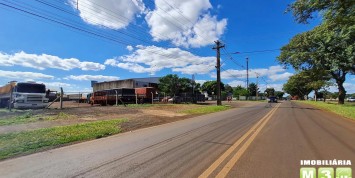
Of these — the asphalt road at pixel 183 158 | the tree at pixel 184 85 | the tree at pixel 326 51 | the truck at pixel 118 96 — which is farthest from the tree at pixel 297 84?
the asphalt road at pixel 183 158

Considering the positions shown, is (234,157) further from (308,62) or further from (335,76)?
(335,76)

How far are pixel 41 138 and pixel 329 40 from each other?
26147 millimetres

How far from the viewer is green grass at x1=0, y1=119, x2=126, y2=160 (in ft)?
26.7

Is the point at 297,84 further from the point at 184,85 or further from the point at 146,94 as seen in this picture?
the point at 146,94

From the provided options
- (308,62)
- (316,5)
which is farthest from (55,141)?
(308,62)

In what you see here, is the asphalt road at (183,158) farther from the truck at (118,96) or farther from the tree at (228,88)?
the tree at (228,88)

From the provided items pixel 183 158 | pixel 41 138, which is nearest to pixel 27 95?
pixel 41 138

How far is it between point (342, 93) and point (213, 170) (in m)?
48.6

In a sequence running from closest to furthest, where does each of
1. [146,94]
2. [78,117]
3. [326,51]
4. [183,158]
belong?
[183,158] < [78,117] < [326,51] < [146,94]

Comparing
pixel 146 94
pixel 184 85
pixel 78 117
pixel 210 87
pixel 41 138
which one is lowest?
pixel 41 138

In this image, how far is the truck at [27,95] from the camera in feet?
78.7

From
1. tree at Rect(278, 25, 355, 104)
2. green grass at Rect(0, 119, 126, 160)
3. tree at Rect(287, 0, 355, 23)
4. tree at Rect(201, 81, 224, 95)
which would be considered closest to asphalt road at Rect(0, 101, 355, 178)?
green grass at Rect(0, 119, 126, 160)

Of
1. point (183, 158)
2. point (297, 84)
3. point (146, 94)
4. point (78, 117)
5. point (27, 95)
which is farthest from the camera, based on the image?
point (297, 84)

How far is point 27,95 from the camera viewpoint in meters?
A: 24.4
